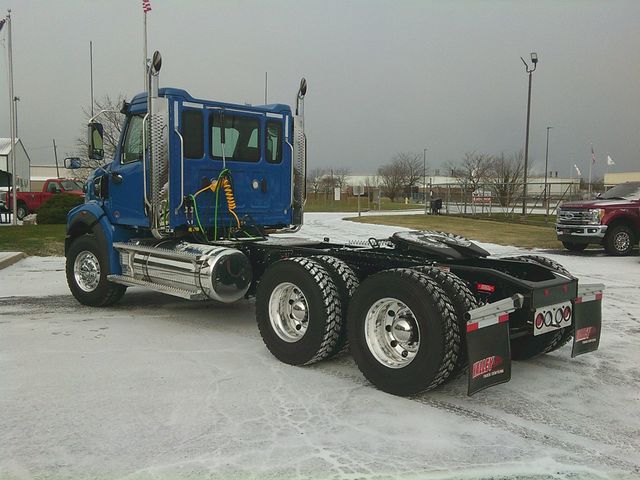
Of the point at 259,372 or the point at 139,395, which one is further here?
the point at 259,372

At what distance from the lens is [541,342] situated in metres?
5.65

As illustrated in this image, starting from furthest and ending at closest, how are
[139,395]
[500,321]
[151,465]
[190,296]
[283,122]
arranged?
[283,122], [190,296], [139,395], [500,321], [151,465]

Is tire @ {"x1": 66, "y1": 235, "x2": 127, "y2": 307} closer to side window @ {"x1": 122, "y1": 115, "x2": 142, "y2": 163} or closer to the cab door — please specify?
the cab door

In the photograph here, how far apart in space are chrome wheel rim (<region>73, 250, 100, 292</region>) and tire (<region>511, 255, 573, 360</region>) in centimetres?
535

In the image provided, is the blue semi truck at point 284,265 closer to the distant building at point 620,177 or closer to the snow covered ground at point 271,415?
the snow covered ground at point 271,415

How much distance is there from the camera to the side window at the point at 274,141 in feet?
26.3

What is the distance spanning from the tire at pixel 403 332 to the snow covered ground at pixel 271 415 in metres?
0.20

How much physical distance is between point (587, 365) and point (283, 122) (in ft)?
15.6

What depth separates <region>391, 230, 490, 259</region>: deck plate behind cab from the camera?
588cm

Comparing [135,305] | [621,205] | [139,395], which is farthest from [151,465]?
[621,205]

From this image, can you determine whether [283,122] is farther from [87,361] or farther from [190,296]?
[87,361]

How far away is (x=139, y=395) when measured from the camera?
4750mm

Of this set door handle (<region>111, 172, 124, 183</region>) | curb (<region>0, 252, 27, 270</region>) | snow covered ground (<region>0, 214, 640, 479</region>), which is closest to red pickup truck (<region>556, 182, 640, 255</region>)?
snow covered ground (<region>0, 214, 640, 479</region>)

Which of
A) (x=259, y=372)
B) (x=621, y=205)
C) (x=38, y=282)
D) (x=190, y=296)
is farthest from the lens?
(x=621, y=205)
